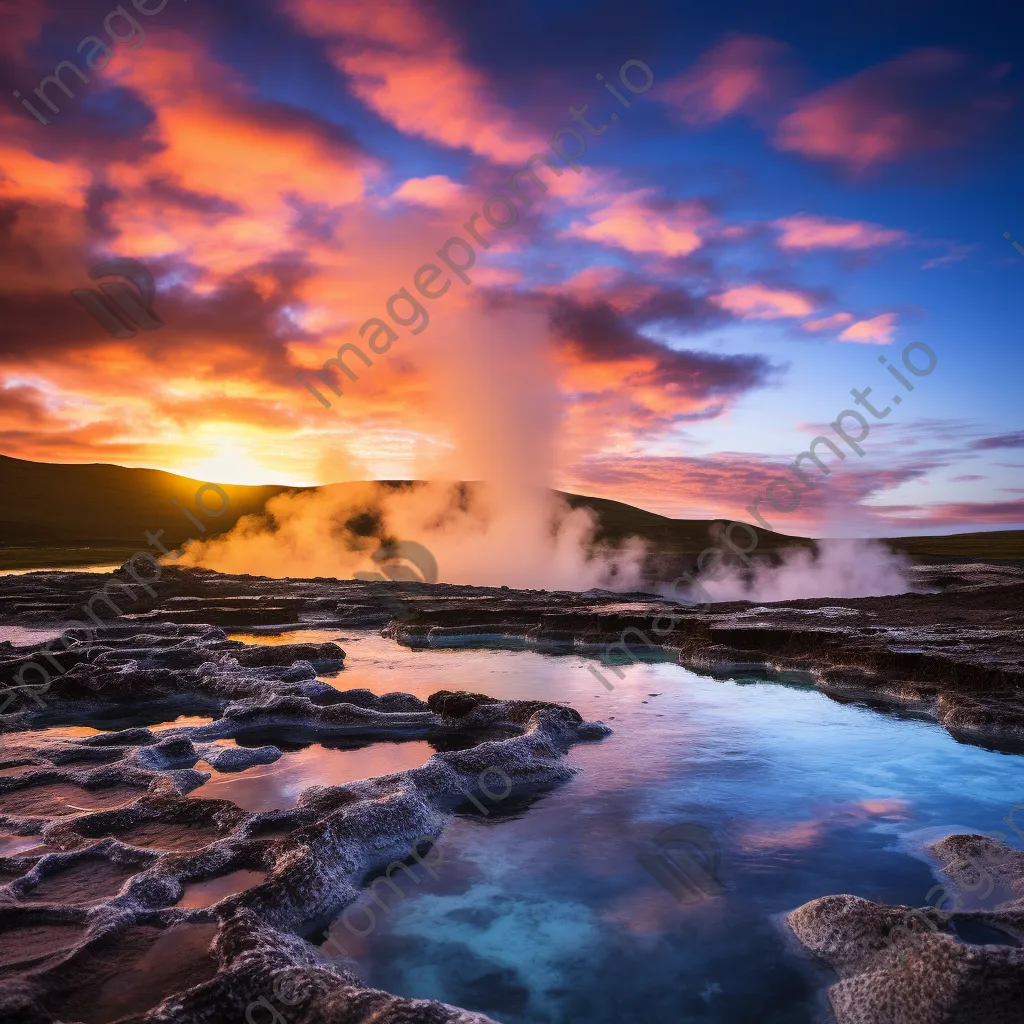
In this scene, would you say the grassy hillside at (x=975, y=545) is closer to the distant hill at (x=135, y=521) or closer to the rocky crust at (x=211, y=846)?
the distant hill at (x=135, y=521)

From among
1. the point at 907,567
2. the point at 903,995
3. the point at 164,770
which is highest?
the point at 907,567

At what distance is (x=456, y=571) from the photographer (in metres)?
53.4

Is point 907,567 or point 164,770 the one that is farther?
point 907,567

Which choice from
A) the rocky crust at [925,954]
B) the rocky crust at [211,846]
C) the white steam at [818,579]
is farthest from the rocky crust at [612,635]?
the rocky crust at [925,954]

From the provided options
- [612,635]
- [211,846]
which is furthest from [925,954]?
[612,635]

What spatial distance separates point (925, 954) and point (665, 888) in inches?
101

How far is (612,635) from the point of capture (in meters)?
21.6

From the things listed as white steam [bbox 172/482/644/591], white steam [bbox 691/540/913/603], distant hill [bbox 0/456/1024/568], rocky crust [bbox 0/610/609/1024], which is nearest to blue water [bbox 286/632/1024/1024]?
rocky crust [bbox 0/610/609/1024]

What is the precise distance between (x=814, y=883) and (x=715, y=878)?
0.97 metres

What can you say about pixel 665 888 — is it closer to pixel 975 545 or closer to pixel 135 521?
pixel 975 545

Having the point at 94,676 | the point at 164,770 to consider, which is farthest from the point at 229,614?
the point at 164,770

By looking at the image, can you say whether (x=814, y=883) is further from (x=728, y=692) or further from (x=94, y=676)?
(x=94, y=676)

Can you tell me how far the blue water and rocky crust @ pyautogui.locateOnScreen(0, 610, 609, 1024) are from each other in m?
0.66

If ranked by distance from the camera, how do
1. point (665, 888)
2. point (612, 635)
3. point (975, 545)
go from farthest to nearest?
point (975, 545), point (612, 635), point (665, 888)
